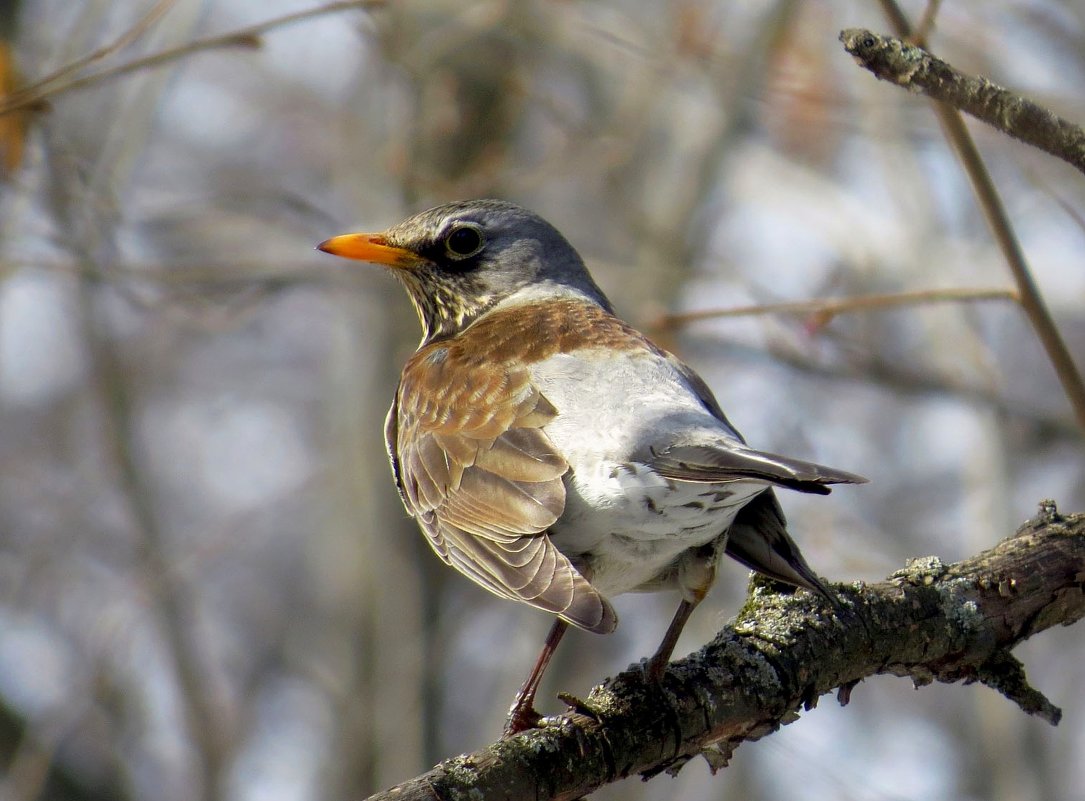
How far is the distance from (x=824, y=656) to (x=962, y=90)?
69.1 inches

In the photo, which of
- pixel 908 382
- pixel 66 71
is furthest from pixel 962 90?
pixel 908 382

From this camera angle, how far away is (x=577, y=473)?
12.8 ft

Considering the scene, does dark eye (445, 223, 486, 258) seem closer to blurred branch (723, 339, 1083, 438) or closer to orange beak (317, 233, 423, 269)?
orange beak (317, 233, 423, 269)

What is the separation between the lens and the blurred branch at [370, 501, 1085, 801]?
341cm

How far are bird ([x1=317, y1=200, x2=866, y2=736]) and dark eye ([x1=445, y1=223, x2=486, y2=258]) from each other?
18.4 inches

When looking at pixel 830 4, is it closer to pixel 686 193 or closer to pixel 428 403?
pixel 686 193

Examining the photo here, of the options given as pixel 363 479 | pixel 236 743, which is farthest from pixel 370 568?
pixel 236 743

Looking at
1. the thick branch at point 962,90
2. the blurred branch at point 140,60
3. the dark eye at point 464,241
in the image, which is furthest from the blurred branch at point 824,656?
the blurred branch at point 140,60

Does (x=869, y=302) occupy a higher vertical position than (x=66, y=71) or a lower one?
higher

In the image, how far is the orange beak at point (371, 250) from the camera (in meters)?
5.27

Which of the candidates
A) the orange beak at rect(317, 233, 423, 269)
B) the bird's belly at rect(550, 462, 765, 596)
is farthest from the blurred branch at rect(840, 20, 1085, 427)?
the orange beak at rect(317, 233, 423, 269)

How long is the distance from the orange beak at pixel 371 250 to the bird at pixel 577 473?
34 millimetres

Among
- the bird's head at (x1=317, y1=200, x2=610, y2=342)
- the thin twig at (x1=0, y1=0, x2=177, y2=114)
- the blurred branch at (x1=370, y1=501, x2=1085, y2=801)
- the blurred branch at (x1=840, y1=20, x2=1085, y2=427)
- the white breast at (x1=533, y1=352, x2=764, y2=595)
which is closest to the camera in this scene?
the blurred branch at (x1=370, y1=501, x2=1085, y2=801)

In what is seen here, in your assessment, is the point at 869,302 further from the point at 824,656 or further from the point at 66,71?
the point at 66,71
